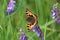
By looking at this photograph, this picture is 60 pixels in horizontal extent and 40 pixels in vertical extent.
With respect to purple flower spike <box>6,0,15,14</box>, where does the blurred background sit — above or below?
below

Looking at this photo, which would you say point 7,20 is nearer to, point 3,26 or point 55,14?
point 3,26

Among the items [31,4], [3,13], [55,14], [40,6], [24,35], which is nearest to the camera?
[24,35]

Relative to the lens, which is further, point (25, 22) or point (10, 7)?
point (25, 22)

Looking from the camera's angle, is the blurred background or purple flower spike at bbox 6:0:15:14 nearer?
the blurred background

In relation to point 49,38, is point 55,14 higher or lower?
higher

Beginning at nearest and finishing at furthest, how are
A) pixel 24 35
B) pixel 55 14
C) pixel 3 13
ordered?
pixel 24 35
pixel 55 14
pixel 3 13

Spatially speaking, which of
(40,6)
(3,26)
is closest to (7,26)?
(3,26)

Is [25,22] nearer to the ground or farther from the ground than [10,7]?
nearer to the ground

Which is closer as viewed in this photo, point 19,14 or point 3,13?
point 3,13

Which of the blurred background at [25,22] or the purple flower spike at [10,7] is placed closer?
the blurred background at [25,22]

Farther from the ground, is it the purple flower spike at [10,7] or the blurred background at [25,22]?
the purple flower spike at [10,7]
